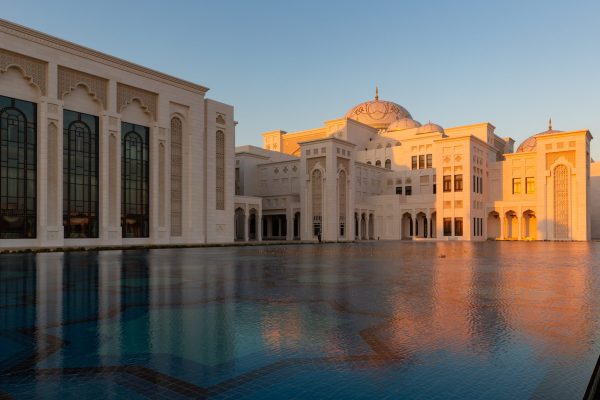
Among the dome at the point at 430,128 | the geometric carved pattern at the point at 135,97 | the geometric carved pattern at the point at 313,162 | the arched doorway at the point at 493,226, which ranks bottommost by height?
the arched doorway at the point at 493,226

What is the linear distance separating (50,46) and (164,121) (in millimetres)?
10098

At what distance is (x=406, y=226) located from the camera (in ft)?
207

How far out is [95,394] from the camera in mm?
3604

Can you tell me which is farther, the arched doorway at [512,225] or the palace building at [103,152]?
the arched doorway at [512,225]

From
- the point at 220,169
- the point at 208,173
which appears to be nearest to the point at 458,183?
the point at 220,169

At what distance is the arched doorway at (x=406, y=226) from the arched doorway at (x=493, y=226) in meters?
10.0

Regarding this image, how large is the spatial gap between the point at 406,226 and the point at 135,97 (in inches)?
1561

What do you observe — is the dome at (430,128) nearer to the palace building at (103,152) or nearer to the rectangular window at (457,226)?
the rectangular window at (457,226)

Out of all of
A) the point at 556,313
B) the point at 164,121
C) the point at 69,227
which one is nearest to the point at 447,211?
the point at 164,121

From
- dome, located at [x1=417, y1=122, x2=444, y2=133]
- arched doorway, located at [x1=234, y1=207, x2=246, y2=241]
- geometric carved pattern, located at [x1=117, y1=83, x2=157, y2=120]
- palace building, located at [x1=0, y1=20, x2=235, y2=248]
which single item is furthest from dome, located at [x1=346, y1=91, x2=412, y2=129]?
geometric carved pattern, located at [x1=117, y1=83, x2=157, y2=120]

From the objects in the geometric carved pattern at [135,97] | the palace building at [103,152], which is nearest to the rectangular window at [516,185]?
the palace building at [103,152]

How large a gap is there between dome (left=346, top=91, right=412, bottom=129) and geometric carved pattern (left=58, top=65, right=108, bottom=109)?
53.9m

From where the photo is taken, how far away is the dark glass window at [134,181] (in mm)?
36531

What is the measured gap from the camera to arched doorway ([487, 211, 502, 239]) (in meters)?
60.8
